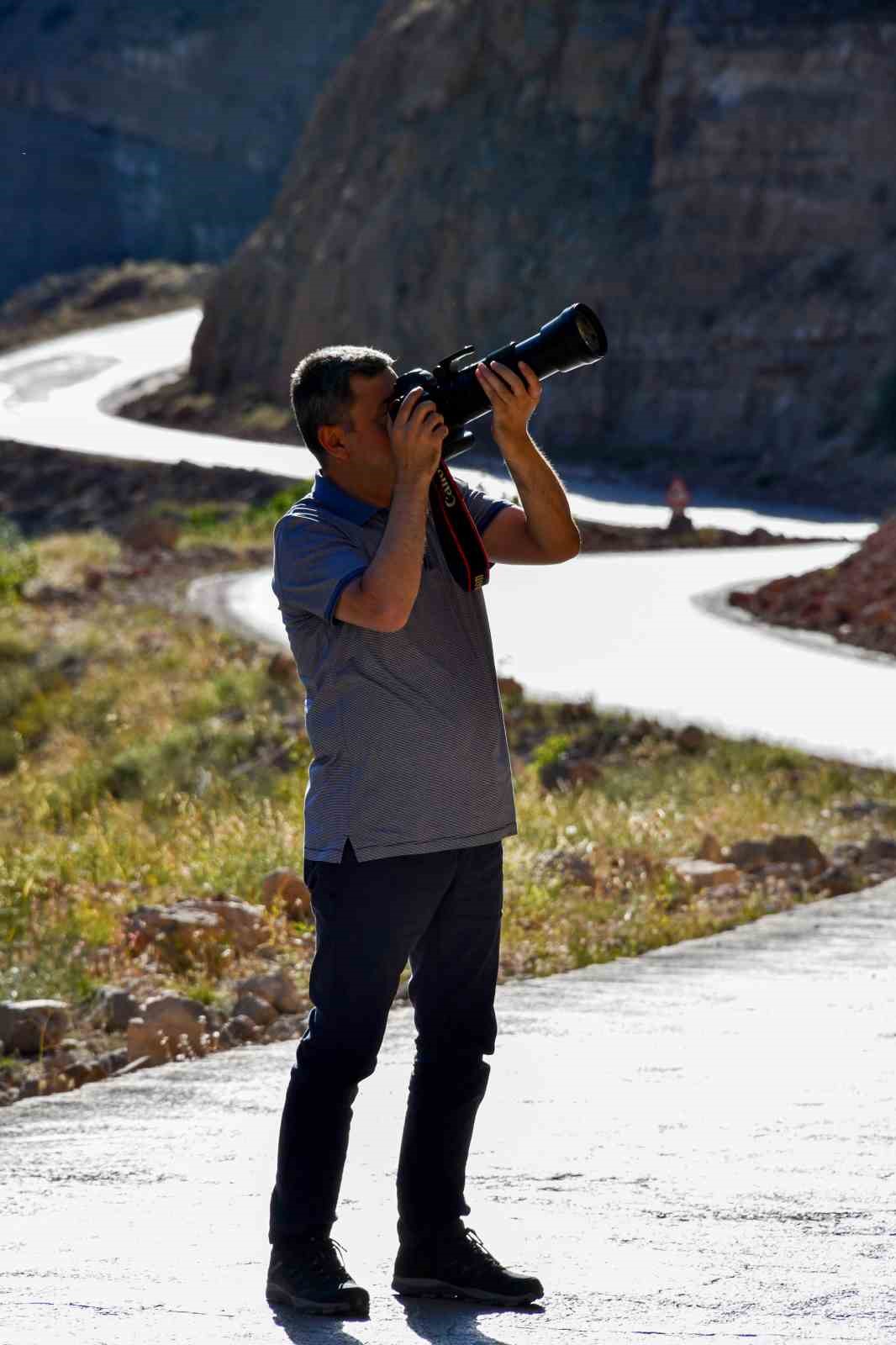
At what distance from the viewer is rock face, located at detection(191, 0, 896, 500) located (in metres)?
45.1

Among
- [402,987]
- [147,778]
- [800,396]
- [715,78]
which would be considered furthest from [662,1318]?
[715,78]

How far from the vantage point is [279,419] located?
53250 mm

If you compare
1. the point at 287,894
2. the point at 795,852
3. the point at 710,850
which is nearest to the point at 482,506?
the point at 287,894

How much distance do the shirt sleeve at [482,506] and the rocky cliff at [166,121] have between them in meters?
91.3

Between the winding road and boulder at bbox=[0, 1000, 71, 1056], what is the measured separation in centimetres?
323

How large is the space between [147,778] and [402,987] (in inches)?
334

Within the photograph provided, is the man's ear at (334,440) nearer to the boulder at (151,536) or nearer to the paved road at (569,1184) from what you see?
the paved road at (569,1184)

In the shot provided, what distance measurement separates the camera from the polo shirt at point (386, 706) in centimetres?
383

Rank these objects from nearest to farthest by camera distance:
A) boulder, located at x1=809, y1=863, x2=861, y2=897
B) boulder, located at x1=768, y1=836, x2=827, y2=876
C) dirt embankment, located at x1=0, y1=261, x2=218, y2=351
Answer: boulder, located at x1=809, y1=863, x2=861, y2=897 → boulder, located at x1=768, y1=836, x2=827, y2=876 → dirt embankment, located at x1=0, y1=261, x2=218, y2=351

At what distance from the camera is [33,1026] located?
6.96 metres

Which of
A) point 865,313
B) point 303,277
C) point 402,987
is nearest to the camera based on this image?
point 402,987

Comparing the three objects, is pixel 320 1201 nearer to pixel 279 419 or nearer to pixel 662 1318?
pixel 662 1318

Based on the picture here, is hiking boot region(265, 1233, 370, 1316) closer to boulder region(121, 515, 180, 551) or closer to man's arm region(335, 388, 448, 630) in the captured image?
man's arm region(335, 388, 448, 630)

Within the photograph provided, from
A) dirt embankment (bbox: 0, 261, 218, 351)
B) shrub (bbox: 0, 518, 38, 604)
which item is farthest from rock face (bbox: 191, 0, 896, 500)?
dirt embankment (bbox: 0, 261, 218, 351)
